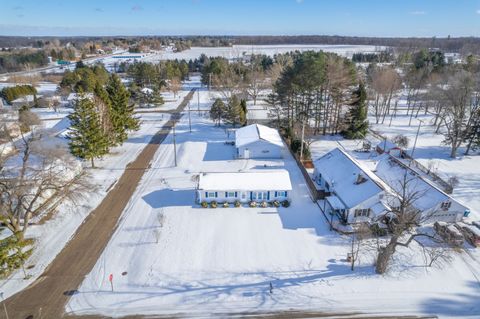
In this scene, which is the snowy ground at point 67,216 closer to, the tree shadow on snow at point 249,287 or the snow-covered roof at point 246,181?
the tree shadow on snow at point 249,287

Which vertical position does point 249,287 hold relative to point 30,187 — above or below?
below

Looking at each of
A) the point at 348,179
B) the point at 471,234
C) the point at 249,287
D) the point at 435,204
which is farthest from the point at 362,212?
the point at 249,287

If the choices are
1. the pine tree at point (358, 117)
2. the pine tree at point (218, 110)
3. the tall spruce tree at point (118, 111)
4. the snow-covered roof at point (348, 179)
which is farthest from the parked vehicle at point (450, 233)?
the tall spruce tree at point (118, 111)

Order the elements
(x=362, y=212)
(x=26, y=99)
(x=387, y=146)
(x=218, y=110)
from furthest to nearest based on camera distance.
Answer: (x=26, y=99) < (x=218, y=110) < (x=387, y=146) < (x=362, y=212)

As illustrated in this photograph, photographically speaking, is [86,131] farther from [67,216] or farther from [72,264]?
[72,264]

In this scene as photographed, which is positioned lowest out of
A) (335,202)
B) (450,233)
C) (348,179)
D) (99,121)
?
(450,233)

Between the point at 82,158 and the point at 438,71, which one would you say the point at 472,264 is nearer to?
the point at 82,158
